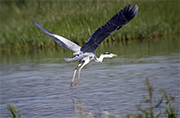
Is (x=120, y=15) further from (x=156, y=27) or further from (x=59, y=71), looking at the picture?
(x=156, y=27)

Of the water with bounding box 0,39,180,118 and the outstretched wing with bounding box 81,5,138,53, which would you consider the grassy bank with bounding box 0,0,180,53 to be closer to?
the water with bounding box 0,39,180,118

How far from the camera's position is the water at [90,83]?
25.8 ft

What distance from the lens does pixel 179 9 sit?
74.1ft

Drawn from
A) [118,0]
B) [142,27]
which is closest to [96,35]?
[142,27]

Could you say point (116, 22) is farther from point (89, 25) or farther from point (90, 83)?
point (89, 25)

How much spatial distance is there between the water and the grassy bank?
10.4 ft

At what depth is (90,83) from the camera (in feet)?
33.7

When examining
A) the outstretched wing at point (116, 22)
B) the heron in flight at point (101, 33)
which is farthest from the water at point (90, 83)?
the outstretched wing at point (116, 22)

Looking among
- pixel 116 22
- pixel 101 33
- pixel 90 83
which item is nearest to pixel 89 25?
pixel 90 83

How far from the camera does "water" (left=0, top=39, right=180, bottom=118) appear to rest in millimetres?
7852

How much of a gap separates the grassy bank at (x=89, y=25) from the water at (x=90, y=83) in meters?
3.16

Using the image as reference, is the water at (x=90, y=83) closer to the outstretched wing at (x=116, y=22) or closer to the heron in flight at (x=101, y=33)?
the heron in flight at (x=101, y=33)

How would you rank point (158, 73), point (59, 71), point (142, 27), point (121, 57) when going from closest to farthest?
point (158, 73) < point (59, 71) < point (121, 57) < point (142, 27)

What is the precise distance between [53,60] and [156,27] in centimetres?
724
